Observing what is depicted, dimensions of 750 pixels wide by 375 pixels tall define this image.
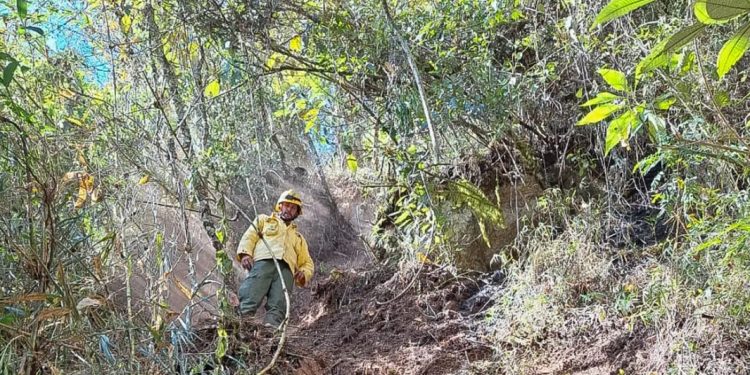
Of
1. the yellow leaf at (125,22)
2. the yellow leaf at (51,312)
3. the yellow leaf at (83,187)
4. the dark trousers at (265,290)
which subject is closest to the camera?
the yellow leaf at (51,312)

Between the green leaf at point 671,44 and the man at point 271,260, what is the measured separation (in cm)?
335

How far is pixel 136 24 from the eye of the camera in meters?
3.65

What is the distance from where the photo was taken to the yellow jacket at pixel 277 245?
14.5 feet

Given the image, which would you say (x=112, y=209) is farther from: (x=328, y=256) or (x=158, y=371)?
(x=328, y=256)

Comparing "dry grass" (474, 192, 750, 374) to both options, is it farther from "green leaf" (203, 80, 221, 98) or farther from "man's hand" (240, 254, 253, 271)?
"green leaf" (203, 80, 221, 98)

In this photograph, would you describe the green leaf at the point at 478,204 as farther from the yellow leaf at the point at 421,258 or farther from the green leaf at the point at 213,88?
the green leaf at the point at 213,88

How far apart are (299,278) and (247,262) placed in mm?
416

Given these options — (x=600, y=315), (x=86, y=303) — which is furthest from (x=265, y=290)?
(x=86, y=303)

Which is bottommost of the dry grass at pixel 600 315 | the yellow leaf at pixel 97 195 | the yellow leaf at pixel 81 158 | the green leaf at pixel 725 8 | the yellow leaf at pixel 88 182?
the dry grass at pixel 600 315

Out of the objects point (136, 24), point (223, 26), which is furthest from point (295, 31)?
point (136, 24)

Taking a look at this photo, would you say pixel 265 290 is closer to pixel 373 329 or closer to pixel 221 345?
pixel 373 329

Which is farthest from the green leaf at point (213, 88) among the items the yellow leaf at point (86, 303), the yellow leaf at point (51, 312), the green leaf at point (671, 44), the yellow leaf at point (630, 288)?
the green leaf at point (671, 44)

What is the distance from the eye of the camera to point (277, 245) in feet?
14.5

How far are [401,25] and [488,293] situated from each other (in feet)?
6.18
